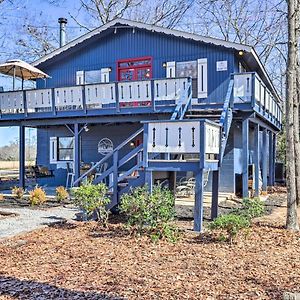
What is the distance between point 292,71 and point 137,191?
3852mm

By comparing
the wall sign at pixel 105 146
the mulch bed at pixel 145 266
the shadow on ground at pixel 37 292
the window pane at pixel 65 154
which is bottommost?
the shadow on ground at pixel 37 292

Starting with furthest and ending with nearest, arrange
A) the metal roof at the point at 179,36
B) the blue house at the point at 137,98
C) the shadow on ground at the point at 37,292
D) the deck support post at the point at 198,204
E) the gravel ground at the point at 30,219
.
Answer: the metal roof at the point at 179,36 < the blue house at the point at 137,98 < the gravel ground at the point at 30,219 < the deck support post at the point at 198,204 < the shadow on ground at the point at 37,292

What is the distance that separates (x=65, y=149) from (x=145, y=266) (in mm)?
12052

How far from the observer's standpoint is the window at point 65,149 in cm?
1638

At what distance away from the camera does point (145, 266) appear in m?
5.10

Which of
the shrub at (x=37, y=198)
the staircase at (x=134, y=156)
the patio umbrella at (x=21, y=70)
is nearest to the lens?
the staircase at (x=134, y=156)

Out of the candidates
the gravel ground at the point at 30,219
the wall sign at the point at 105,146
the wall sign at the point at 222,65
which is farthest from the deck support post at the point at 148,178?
the wall sign at the point at 105,146

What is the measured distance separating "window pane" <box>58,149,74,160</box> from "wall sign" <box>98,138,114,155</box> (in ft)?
4.58

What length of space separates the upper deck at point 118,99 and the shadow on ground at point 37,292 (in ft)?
25.7

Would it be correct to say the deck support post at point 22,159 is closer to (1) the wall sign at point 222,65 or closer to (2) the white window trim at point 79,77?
(2) the white window trim at point 79,77

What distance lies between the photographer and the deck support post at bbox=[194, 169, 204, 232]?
722cm

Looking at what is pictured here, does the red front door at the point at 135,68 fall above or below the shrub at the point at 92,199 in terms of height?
above

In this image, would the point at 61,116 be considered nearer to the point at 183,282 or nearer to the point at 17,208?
the point at 17,208

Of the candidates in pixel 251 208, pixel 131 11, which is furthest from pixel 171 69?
pixel 131 11
